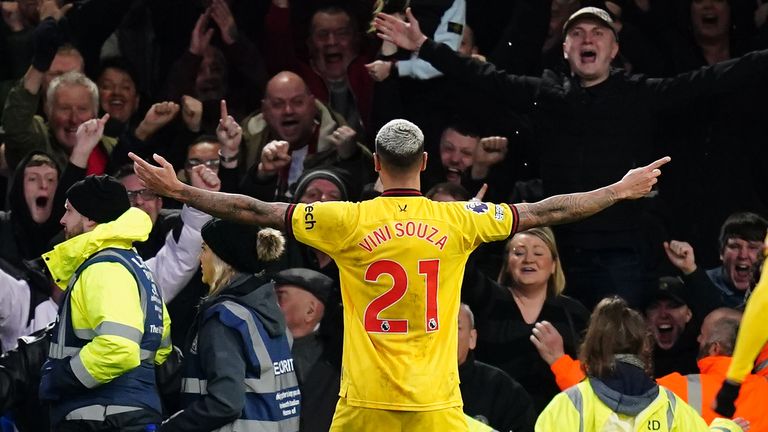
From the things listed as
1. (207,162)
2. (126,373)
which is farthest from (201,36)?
(126,373)

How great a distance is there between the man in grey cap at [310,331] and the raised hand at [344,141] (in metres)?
1.30

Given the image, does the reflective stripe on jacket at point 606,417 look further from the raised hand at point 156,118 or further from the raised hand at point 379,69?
the raised hand at point 156,118

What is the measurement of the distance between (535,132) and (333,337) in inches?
84.4

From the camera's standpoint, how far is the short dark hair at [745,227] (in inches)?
389

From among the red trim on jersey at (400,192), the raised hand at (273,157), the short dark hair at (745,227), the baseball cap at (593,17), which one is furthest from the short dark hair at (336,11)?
the red trim on jersey at (400,192)

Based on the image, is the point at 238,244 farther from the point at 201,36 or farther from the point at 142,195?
the point at 201,36

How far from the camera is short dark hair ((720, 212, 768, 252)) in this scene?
989cm

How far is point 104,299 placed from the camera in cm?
784

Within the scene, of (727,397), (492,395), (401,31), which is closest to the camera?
(727,397)

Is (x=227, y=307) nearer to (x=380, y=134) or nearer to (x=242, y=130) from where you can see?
(x=380, y=134)

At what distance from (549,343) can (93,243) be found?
8.50 ft

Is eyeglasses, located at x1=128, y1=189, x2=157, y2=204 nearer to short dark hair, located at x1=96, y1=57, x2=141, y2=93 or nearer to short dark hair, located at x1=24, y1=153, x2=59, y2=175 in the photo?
short dark hair, located at x1=24, y1=153, x2=59, y2=175

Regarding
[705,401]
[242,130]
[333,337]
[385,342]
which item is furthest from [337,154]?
[385,342]

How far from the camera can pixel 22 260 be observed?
1038 centimetres
